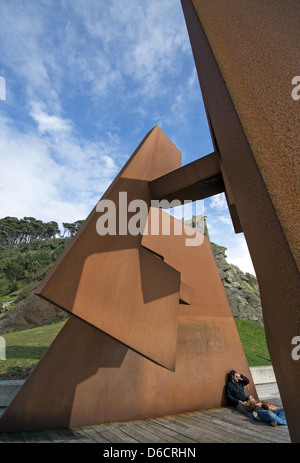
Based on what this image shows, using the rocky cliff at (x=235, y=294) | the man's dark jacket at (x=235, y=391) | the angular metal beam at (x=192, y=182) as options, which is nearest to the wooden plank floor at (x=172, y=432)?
the man's dark jacket at (x=235, y=391)

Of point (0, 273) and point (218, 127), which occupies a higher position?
point (0, 273)

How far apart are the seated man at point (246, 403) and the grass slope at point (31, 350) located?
5.06 metres

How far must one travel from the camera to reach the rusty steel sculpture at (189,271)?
1.18 metres

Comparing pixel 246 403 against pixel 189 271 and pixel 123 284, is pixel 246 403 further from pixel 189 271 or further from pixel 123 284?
pixel 123 284

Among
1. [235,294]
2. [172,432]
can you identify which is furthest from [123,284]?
[235,294]

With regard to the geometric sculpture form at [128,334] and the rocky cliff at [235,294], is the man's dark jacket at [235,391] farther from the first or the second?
the rocky cliff at [235,294]

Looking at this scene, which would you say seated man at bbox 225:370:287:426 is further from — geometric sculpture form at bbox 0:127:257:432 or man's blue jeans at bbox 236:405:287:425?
geometric sculpture form at bbox 0:127:257:432

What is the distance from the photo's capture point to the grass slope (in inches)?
251

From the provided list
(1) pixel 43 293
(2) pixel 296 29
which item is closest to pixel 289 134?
(2) pixel 296 29

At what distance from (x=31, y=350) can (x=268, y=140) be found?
977 cm

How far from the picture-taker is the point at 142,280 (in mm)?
3691

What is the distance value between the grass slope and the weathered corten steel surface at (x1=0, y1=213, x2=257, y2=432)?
3.12 metres
